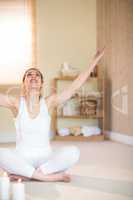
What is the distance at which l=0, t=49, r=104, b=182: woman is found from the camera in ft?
8.25

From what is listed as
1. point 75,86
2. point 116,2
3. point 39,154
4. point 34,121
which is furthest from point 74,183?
point 116,2

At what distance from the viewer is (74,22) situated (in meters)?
5.39

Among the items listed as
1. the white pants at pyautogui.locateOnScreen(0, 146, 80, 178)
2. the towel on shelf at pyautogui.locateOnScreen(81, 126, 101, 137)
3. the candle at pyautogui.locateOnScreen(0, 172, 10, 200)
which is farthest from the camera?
the towel on shelf at pyautogui.locateOnScreen(81, 126, 101, 137)

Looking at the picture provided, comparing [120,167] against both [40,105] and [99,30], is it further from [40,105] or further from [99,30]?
[99,30]

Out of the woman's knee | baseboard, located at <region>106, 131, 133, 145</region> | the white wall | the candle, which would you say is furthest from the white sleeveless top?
the white wall

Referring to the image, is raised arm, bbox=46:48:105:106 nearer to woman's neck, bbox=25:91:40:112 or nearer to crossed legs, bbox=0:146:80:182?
woman's neck, bbox=25:91:40:112

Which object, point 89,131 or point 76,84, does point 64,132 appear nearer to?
point 89,131

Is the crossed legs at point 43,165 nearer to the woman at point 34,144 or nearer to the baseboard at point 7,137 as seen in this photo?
the woman at point 34,144

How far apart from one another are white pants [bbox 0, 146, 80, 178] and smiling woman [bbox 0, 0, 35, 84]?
2621 mm

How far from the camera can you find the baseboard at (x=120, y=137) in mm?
4730

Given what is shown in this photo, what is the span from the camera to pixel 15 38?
16.7 feet

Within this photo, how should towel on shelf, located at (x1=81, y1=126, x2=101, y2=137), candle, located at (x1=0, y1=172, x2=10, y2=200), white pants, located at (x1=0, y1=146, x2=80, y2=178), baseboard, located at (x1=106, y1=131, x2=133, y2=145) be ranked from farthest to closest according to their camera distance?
1. towel on shelf, located at (x1=81, y1=126, x2=101, y2=137)
2. baseboard, located at (x1=106, y1=131, x2=133, y2=145)
3. white pants, located at (x1=0, y1=146, x2=80, y2=178)
4. candle, located at (x1=0, y1=172, x2=10, y2=200)

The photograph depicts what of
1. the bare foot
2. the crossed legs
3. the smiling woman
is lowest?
the bare foot

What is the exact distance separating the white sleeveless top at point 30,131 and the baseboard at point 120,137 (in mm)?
2336
